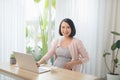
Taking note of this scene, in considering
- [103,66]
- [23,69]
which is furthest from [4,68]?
Result: [103,66]

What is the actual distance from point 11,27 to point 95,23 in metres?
1.75

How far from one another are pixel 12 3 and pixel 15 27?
476 millimetres

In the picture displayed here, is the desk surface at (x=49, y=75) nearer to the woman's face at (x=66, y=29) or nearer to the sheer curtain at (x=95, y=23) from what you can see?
the woman's face at (x=66, y=29)

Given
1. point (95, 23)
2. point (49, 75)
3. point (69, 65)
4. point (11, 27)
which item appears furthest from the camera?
point (11, 27)

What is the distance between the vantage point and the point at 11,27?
148 inches

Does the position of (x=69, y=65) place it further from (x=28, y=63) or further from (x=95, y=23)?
(x=95, y=23)

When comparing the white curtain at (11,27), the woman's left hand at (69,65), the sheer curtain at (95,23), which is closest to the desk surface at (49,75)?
the woman's left hand at (69,65)

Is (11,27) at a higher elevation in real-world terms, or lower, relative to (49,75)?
higher

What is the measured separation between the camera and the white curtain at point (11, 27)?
3719 millimetres

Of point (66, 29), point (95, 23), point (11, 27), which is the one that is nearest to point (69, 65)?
point (66, 29)

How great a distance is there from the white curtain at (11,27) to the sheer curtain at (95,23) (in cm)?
104

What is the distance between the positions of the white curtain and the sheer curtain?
1036mm

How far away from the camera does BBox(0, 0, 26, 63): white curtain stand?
3719 mm

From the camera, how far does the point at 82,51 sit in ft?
8.66
